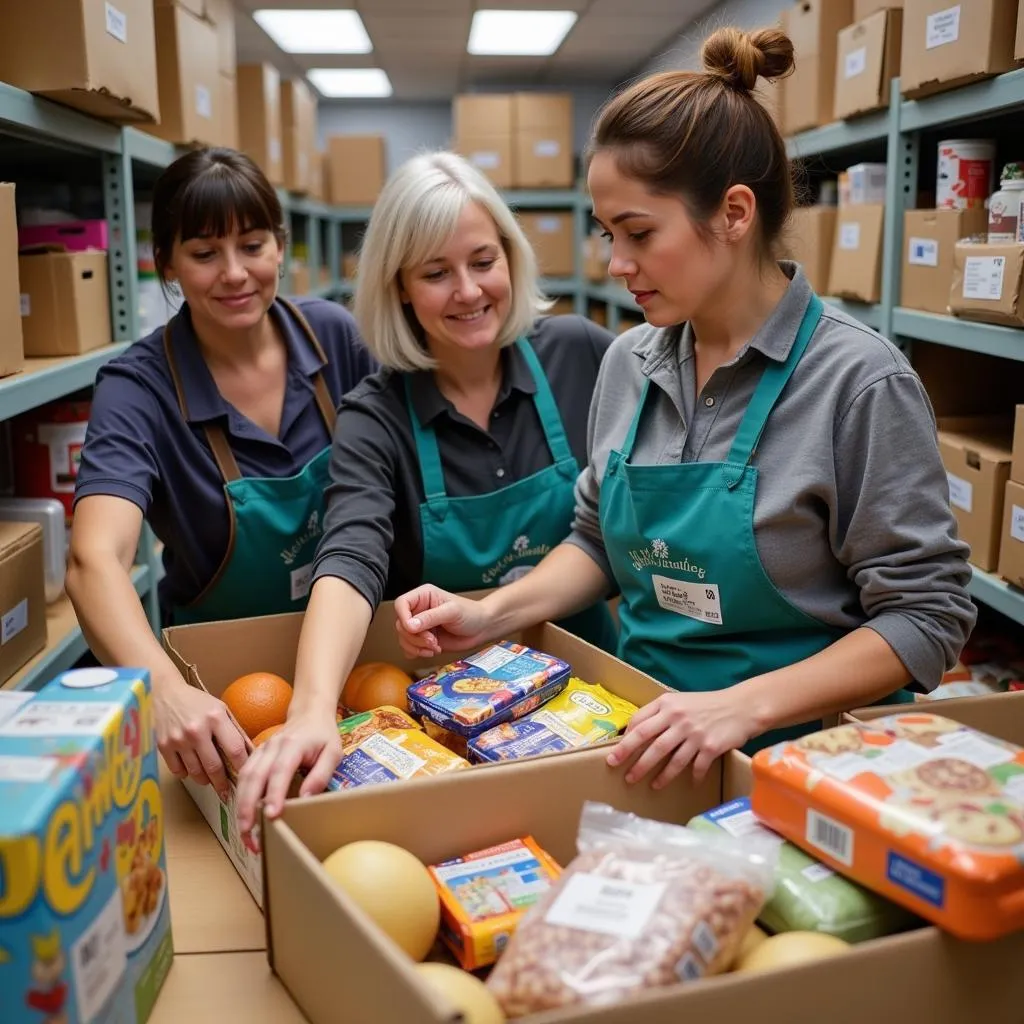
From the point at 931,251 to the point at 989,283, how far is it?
1.31ft

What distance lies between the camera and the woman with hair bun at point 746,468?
1286 millimetres

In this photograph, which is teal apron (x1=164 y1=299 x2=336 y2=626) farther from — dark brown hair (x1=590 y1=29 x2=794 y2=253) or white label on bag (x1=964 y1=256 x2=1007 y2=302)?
white label on bag (x1=964 y1=256 x2=1007 y2=302)

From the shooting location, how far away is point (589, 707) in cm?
133

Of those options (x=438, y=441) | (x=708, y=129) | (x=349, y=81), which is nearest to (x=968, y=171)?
(x=708, y=129)

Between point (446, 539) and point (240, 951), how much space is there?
90 cm

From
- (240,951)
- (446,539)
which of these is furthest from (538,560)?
(240,951)

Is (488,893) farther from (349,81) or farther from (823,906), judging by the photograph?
(349,81)

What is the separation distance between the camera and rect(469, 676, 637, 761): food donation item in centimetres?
123

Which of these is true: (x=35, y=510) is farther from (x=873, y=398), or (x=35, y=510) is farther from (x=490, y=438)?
(x=873, y=398)

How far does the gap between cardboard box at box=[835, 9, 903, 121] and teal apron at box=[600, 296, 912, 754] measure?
1.52 meters

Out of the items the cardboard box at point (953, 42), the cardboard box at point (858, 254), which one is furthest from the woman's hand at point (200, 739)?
the cardboard box at point (858, 254)

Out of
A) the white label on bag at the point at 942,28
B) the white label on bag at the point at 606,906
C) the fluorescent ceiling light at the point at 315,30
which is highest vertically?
the fluorescent ceiling light at the point at 315,30

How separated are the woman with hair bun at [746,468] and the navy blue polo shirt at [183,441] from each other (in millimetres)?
634

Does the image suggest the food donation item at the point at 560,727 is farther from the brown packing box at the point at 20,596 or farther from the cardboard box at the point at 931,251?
the cardboard box at the point at 931,251
